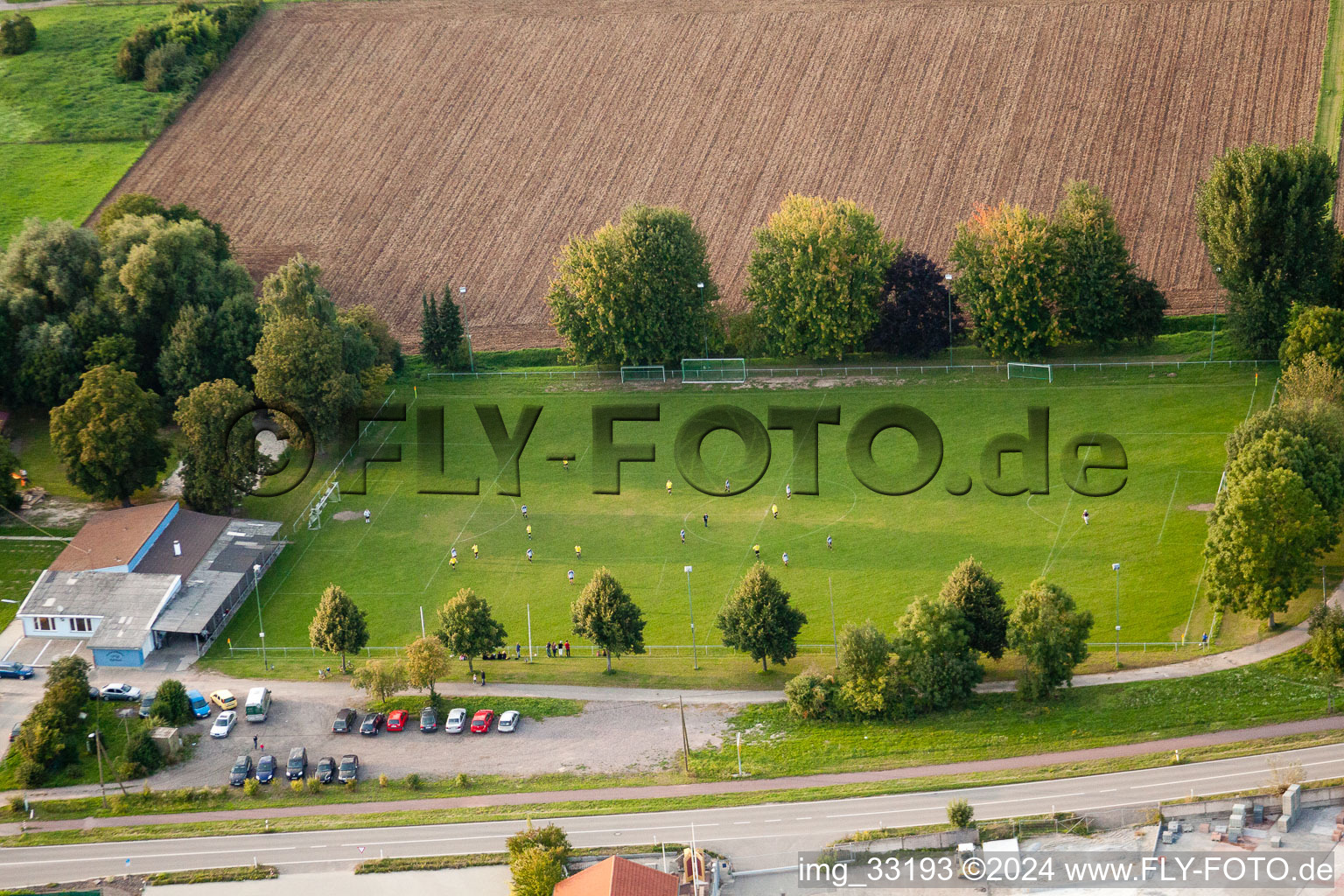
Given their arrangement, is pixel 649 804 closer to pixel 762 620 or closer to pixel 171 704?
pixel 762 620

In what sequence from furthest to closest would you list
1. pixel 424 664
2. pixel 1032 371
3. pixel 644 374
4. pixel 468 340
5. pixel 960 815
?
pixel 468 340 < pixel 644 374 < pixel 1032 371 < pixel 424 664 < pixel 960 815

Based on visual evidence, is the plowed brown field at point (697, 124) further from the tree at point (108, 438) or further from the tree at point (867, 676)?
the tree at point (867, 676)

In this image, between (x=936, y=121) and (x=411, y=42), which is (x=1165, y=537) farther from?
(x=411, y=42)

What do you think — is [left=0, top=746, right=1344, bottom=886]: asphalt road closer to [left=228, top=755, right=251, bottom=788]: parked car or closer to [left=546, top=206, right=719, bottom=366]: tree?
[left=228, top=755, right=251, bottom=788]: parked car

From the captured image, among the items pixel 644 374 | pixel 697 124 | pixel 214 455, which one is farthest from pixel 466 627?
pixel 697 124

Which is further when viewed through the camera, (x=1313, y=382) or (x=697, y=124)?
(x=697, y=124)
